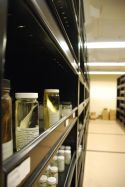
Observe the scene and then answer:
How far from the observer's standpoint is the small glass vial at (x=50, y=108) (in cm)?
94

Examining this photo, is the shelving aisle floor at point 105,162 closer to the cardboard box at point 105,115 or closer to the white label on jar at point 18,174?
the white label on jar at point 18,174

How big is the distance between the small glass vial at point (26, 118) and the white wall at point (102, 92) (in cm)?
1102

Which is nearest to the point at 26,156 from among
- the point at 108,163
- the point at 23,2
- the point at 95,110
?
the point at 23,2

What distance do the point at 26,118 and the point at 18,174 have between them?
0.93ft

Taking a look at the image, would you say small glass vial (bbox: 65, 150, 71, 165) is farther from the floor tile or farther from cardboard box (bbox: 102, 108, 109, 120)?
cardboard box (bbox: 102, 108, 109, 120)

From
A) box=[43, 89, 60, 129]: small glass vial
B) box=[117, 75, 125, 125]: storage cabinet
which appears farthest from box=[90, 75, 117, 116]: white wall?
box=[43, 89, 60, 129]: small glass vial

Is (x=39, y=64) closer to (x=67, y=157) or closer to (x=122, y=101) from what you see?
(x=67, y=157)

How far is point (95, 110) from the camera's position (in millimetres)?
11531

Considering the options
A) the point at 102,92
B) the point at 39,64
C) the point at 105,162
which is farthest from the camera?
the point at 102,92

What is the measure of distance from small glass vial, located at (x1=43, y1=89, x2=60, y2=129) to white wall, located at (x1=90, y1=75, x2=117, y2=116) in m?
10.6

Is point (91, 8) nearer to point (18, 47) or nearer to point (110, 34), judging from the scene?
point (110, 34)

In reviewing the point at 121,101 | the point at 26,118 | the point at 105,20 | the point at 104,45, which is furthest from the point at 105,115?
the point at 26,118

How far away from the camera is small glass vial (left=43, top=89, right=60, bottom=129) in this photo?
0.94 metres

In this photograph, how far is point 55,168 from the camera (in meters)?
1.33
